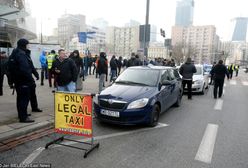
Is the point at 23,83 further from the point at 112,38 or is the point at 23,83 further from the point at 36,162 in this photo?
the point at 112,38

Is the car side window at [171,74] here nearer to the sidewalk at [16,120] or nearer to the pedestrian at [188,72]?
the pedestrian at [188,72]

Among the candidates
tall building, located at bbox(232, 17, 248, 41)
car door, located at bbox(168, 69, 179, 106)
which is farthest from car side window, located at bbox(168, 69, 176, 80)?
tall building, located at bbox(232, 17, 248, 41)

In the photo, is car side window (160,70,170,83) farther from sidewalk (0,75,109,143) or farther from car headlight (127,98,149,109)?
sidewalk (0,75,109,143)

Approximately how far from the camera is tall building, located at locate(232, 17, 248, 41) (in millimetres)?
185837

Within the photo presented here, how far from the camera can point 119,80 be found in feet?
22.1

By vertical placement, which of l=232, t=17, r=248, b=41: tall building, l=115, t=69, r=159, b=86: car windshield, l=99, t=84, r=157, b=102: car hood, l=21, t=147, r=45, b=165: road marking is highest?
l=232, t=17, r=248, b=41: tall building

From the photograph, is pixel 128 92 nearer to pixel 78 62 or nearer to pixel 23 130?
pixel 23 130

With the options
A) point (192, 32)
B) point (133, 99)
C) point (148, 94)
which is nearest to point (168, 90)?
point (148, 94)

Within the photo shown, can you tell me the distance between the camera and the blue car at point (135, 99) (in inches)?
207

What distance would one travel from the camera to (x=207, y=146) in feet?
14.8

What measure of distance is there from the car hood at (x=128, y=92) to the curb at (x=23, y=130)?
1.55 meters

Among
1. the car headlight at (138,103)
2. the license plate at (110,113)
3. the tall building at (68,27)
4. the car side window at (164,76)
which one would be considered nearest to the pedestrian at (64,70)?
the license plate at (110,113)

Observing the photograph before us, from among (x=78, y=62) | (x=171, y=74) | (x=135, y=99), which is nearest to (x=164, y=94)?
(x=135, y=99)

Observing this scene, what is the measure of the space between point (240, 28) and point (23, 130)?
8413 inches
